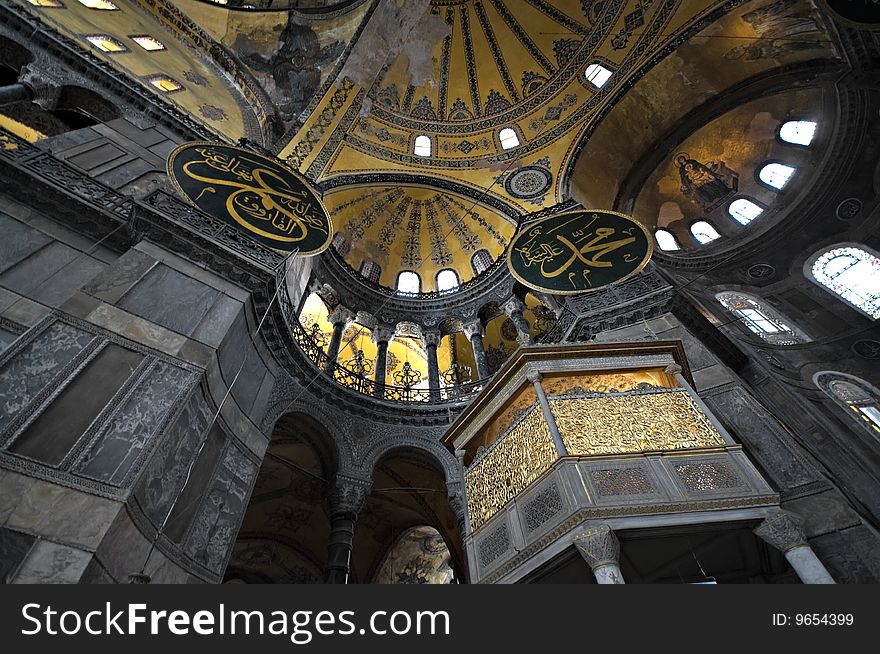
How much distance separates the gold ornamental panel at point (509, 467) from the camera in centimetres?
414

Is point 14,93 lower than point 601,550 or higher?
higher

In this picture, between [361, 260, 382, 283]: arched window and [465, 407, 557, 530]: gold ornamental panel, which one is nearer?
[465, 407, 557, 530]: gold ornamental panel

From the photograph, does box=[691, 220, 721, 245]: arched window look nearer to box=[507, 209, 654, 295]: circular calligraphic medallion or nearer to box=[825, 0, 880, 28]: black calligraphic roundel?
box=[507, 209, 654, 295]: circular calligraphic medallion

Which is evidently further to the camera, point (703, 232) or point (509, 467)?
point (703, 232)

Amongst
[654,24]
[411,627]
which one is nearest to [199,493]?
[411,627]

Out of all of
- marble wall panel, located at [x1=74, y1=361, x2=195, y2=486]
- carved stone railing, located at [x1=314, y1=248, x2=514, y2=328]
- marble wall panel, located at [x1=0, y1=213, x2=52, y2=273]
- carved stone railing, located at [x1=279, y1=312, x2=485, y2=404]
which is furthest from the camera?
carved stone railing, located at [x1=314, y1=248, x2=514, y2=328]

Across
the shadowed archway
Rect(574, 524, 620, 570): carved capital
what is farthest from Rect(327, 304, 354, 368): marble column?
Rect(574, 524, 620, 570): carved capital

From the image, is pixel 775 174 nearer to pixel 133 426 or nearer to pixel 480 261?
pixel 480 261

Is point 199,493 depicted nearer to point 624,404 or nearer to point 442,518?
point 624,404

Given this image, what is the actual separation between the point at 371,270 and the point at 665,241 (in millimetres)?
8489

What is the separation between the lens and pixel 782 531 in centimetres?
328

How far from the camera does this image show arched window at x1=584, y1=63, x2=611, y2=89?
13.2m

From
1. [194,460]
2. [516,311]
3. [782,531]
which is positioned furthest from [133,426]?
[516,311]

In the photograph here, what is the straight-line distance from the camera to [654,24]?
12.0 meters
